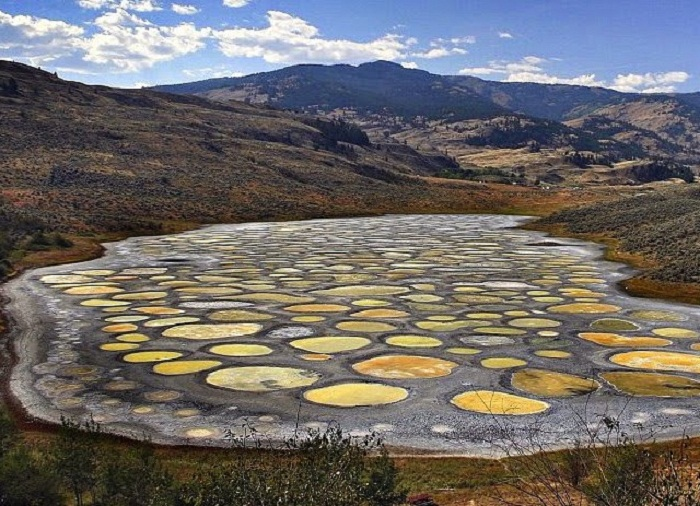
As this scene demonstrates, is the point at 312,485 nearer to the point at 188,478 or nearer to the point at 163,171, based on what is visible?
the point at 188,478

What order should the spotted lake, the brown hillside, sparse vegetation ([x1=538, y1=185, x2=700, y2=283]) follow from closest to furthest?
the spotted lake → sparse vegetation ([x1=538, y1=185, x2=700, y2=283]) → the brown hillside

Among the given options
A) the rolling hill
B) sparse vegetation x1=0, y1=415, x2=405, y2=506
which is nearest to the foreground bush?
sparse vegetation x1=0, y1=415, x2=405, y2=506

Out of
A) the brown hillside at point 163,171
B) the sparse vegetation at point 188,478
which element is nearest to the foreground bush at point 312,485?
the sparse vegetation at point 188,478

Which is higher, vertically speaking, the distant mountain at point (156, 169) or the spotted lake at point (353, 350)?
the distant mountain at point (156, 169)

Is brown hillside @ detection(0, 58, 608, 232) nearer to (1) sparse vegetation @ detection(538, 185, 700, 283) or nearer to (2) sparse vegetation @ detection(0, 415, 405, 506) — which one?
(1) sparse vegetation @ detection(538, 185, 700, 283)

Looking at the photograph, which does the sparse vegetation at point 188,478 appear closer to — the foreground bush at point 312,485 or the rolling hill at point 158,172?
the foreground bush at point 312,485

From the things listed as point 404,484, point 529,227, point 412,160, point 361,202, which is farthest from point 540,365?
point 412,160

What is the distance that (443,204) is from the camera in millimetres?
81375

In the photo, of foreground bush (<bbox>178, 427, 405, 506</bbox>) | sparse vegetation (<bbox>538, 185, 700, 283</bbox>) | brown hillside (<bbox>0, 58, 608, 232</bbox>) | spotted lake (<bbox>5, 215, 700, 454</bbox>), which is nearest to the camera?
foreground bush (<bbox>178, 427, 405, 506</bbox>)

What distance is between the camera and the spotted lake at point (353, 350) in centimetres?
1111

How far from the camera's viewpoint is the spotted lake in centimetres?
1111

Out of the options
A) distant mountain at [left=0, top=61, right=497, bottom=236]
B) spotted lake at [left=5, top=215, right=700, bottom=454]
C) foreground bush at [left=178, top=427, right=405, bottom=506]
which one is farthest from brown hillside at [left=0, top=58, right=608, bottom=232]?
foreground bush at [left=178, top=427, right=405, bottom=506]

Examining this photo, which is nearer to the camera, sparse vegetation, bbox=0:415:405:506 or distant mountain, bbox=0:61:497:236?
sparse vegetation, bbox=0:415:405:506

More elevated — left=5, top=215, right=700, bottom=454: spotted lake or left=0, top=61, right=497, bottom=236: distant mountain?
left=0, top=61, right=497, bottom=236: distant mountain
